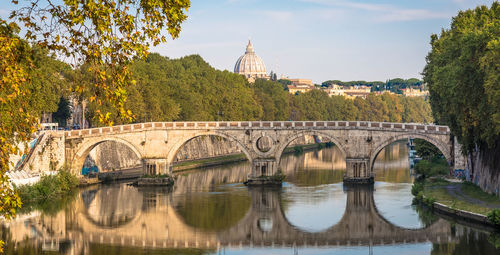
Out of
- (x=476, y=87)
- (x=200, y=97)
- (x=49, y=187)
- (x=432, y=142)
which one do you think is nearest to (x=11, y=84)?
(x=476, y=87)

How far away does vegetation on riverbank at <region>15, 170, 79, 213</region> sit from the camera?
5288 centimetres

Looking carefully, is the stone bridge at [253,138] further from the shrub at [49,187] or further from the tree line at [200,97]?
the shrub at [49,187]

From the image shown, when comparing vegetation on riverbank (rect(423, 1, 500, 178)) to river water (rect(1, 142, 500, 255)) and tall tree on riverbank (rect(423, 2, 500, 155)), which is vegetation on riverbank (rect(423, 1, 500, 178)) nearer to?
tall tree on riverbank (rect(423, 2, 500, 155))

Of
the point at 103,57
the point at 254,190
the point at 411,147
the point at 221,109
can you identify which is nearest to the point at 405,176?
the point at 254,190

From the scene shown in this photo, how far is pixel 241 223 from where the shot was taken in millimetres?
47906

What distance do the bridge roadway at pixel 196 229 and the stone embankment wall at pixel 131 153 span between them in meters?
18.4

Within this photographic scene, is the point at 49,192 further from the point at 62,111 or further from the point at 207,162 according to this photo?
the point at 207,162

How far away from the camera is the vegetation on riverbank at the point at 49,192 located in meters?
52.9

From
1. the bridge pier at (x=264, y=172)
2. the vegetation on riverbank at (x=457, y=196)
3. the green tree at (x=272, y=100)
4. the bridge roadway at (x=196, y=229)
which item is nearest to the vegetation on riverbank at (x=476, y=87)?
the vegetation on riverbank at (x=457, y=196)

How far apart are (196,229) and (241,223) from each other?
3.82 meters

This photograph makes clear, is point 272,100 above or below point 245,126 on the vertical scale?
above

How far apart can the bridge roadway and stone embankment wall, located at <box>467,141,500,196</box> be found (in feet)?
20.4

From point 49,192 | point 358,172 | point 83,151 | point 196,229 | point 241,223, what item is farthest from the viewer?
point 83,151

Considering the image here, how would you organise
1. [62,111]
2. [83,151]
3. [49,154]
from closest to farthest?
[49,154]
[83,151]
[62,111]
